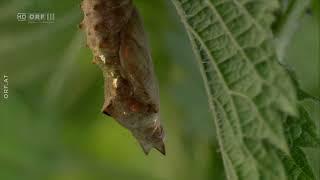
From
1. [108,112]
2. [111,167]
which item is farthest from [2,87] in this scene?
[108,112]

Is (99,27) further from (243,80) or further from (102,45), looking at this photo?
(243,80)

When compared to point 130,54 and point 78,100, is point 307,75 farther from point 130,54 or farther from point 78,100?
point 130,54

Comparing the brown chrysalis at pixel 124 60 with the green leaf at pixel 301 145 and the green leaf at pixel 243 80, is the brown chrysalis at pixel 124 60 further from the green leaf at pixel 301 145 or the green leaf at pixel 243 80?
the green leaf at pixel 301 145

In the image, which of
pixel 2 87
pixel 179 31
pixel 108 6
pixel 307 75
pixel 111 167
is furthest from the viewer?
pixel 307 75

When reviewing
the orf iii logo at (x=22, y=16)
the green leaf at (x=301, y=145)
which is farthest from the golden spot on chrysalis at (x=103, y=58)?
the orf iii logo at (x=22, y=16)

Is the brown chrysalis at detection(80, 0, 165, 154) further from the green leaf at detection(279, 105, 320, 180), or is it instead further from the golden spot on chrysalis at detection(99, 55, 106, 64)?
the green leaf at detection(279, 105, 320, 180)

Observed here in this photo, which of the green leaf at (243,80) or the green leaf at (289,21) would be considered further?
the green leaf at (289,21)

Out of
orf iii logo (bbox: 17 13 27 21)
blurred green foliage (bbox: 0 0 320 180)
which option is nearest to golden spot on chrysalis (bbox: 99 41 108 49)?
blurred green foliage (bbox: 0 0 320 180)
